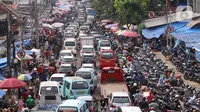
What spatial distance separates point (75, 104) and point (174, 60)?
720 inches

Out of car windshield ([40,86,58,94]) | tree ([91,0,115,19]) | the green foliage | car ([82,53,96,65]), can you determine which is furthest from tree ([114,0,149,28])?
car windshield ([40,86,58,94])

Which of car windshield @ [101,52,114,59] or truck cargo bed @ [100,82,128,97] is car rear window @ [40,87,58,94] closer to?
truck cargo bed @ [100,82,128,97]

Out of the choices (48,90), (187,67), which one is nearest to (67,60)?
(187,67)

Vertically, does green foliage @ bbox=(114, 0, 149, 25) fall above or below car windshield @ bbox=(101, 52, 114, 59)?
above

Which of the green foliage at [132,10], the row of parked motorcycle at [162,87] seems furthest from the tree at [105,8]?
the row of parked motorcycle at [162,87]

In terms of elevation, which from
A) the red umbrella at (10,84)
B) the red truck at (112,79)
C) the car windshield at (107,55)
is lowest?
the red truck at (112,79)

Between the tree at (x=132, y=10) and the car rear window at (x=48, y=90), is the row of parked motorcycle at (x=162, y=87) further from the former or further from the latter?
the tree at (x=132, y=10)

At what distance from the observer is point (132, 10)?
53375 mm

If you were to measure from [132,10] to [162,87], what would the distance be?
92.5 feet

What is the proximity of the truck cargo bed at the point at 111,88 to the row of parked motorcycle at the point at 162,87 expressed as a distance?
0.61m

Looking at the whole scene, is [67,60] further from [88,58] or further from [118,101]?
[118,101]

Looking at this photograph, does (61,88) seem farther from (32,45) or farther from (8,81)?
(32,45)

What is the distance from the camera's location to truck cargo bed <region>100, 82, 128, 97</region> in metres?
24.6

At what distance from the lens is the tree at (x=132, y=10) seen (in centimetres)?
5297
